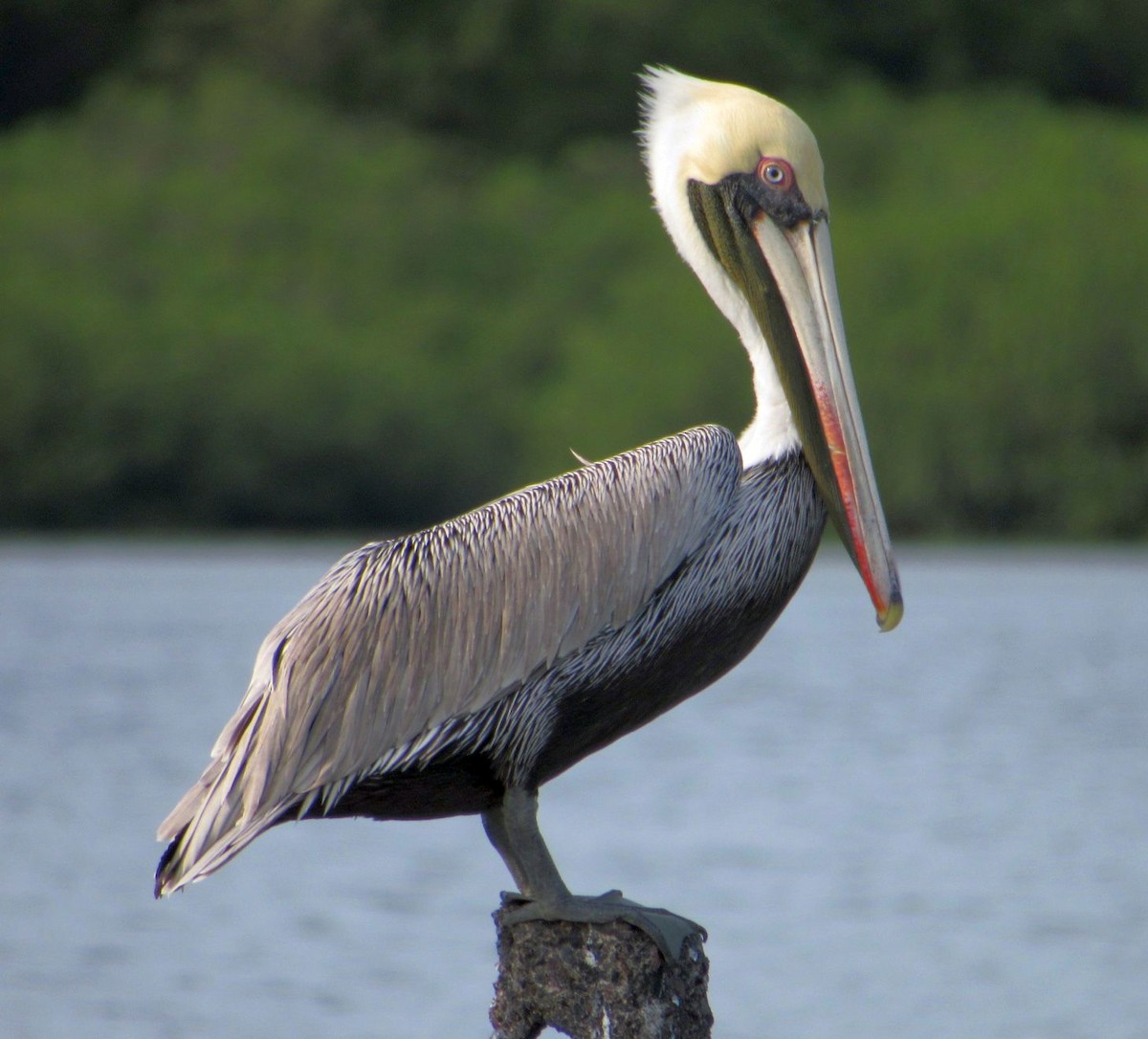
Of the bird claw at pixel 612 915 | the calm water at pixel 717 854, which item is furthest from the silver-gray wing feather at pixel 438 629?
the calm water at pixel 717 854

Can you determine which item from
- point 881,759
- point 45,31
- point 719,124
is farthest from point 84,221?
point 719,124

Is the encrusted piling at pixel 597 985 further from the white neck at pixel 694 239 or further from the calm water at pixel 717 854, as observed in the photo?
the calm water at pixel 717 854

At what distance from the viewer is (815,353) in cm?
337

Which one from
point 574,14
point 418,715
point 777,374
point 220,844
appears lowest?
point 220,844

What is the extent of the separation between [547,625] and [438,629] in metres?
0.18

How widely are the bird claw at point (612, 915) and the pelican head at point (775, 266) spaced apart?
60 cm

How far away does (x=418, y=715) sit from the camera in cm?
322

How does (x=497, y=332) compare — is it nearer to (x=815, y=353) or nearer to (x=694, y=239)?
(x=694, y=239)

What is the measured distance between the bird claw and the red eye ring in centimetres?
118

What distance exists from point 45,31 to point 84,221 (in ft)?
57.4

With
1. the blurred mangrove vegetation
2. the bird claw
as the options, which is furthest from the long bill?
the blurred mangrove vegetation

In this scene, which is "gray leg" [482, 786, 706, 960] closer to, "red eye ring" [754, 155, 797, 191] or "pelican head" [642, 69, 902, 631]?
"pelican head" [642, 69, 902, 631]

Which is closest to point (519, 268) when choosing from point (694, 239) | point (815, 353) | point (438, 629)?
point (694, 239)

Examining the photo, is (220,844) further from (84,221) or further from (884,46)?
(884,46)
